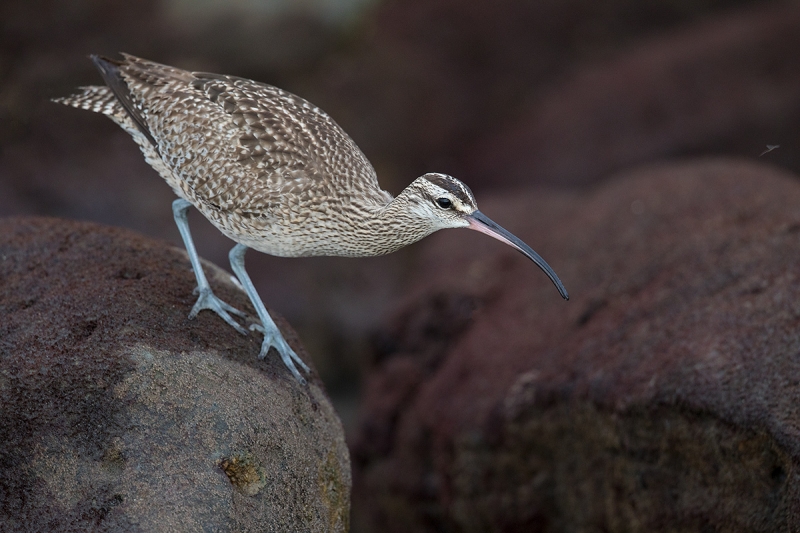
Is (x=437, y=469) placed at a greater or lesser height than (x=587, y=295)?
lesser

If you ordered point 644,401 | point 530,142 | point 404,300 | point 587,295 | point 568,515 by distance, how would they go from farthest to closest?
1. point 530,142
2. point 404,300
3. point 587,295
4. point 568,515
5. point 644,401

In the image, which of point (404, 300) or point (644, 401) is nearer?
point (644, 401)

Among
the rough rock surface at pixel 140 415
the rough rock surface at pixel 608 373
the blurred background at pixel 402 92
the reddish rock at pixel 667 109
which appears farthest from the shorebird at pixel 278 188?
the reddish rock at pixel 667 109

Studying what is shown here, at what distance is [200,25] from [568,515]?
8.59m

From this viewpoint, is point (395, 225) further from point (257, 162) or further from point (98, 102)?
point (98, 102)

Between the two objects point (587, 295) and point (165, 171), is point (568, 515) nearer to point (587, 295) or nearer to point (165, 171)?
point (587, 295)

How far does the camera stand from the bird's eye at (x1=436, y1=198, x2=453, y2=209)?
16.4 ft

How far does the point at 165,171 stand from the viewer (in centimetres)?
566

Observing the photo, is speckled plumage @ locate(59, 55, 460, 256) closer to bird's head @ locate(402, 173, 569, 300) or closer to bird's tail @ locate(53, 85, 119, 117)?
bird's head @ locate(402, 173, 569, 300)

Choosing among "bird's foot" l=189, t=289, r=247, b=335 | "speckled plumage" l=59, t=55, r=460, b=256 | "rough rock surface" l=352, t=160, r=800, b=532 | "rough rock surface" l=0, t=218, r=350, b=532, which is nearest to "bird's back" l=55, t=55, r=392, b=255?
"speckled plumage" l=59, t=55, r=460, b=256

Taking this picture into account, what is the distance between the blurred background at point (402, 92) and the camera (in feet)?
36.2

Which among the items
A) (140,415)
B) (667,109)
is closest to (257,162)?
(140,415)

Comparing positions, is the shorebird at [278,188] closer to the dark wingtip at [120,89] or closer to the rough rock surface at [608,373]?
the dark wingtip at [120,89]

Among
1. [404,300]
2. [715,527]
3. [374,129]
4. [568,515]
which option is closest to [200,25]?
[374,129]
